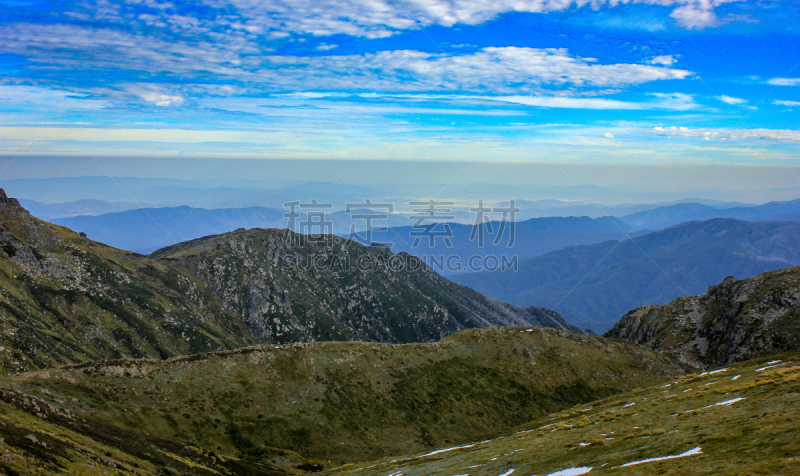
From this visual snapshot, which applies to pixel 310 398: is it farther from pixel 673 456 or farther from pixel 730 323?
pixel 730 323

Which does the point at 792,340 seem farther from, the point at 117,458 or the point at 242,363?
the point at 117,458

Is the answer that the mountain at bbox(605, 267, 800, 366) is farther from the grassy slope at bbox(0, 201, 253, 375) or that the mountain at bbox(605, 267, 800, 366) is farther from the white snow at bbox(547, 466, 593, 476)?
the grassy slope at bbox(0, 201, 253, 375)

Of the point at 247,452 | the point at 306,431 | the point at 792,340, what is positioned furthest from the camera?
the point at 792,340

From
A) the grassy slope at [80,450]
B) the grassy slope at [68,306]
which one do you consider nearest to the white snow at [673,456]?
the grassy slope at [80,450]

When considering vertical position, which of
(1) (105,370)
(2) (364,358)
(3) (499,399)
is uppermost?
(1) (105,370)

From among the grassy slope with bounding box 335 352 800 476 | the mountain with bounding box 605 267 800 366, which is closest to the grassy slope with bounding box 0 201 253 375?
the grassy slope with bounding box 335 352 800 476

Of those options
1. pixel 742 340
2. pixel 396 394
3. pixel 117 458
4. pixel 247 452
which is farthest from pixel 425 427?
→ pixel 742 340
